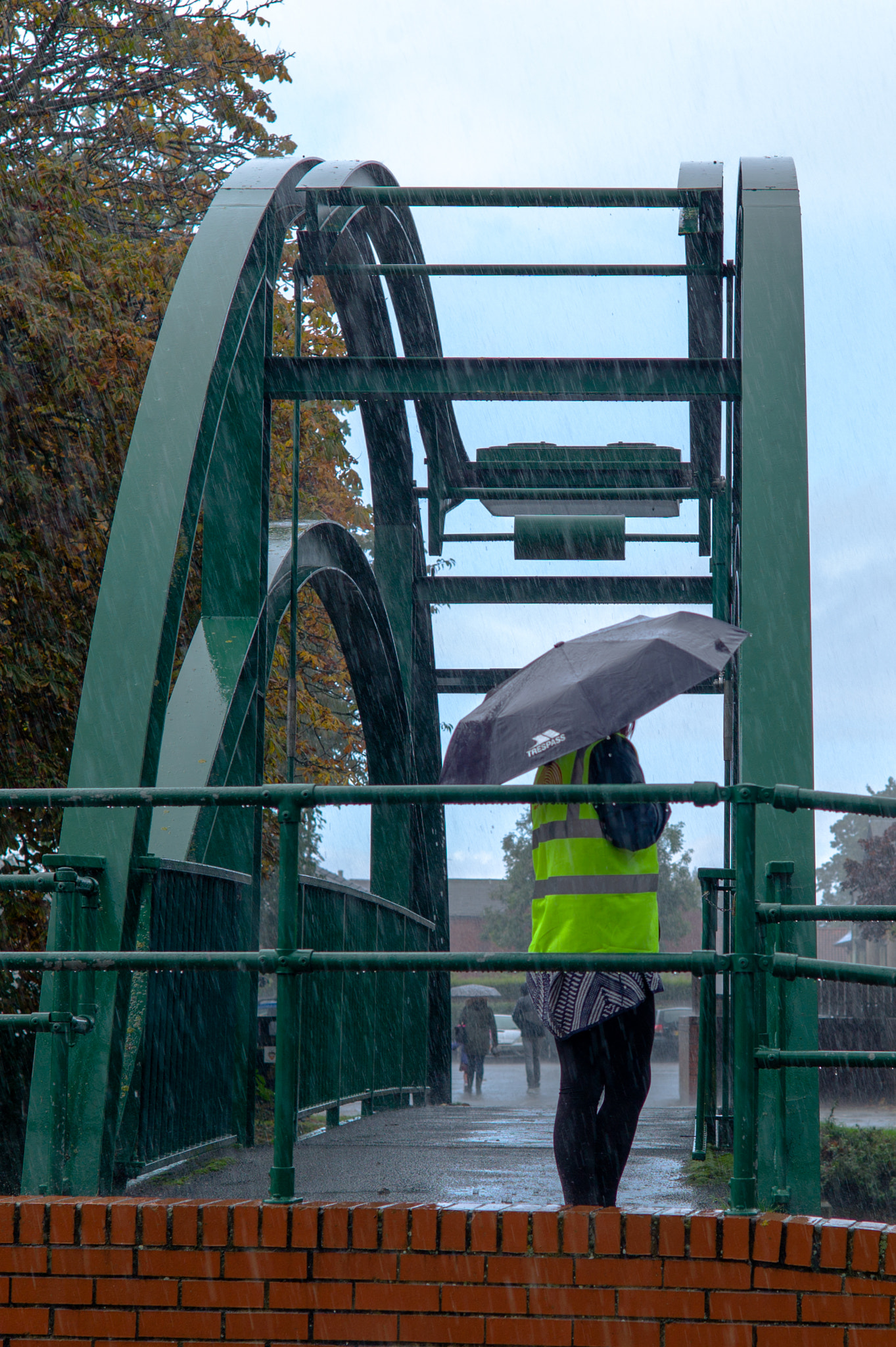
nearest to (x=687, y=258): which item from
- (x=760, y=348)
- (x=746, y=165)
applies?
(x=746, y=165)

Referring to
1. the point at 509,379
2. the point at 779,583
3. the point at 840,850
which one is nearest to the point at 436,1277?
the point at 779,583

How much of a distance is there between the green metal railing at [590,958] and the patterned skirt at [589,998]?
0.95 feet

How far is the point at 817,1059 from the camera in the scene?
3258 millimetres

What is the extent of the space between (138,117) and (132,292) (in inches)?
190

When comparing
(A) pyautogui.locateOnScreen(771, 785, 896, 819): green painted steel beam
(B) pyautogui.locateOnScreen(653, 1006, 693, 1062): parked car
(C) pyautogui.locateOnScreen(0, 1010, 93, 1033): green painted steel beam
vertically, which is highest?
(A) pyautogui.locateOnScreen(771, 785, 896, 819): green painted steel beam

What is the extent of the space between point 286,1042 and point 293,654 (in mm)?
3765

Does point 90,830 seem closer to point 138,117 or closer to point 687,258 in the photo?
point 687,258

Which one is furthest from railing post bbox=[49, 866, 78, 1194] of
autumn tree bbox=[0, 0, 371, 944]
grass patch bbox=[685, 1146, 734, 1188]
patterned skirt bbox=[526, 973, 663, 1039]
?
autumn tree bbox=[0, 0, 371, 944]

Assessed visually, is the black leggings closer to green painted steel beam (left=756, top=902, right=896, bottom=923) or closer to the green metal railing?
the green metal railing

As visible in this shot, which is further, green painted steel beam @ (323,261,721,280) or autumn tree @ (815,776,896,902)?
autumn tree @ (815,776,896,902)

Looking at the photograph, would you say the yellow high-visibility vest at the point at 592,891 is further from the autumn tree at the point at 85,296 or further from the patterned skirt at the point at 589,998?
the autumn tree at the point at 85,296

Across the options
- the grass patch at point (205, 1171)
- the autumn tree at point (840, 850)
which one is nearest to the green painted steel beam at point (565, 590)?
the grass patch at point (205, 1171)

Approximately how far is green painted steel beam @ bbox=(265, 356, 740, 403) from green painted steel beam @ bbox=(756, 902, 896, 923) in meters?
3.68

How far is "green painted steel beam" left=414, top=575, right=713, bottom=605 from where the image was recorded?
10844mm
